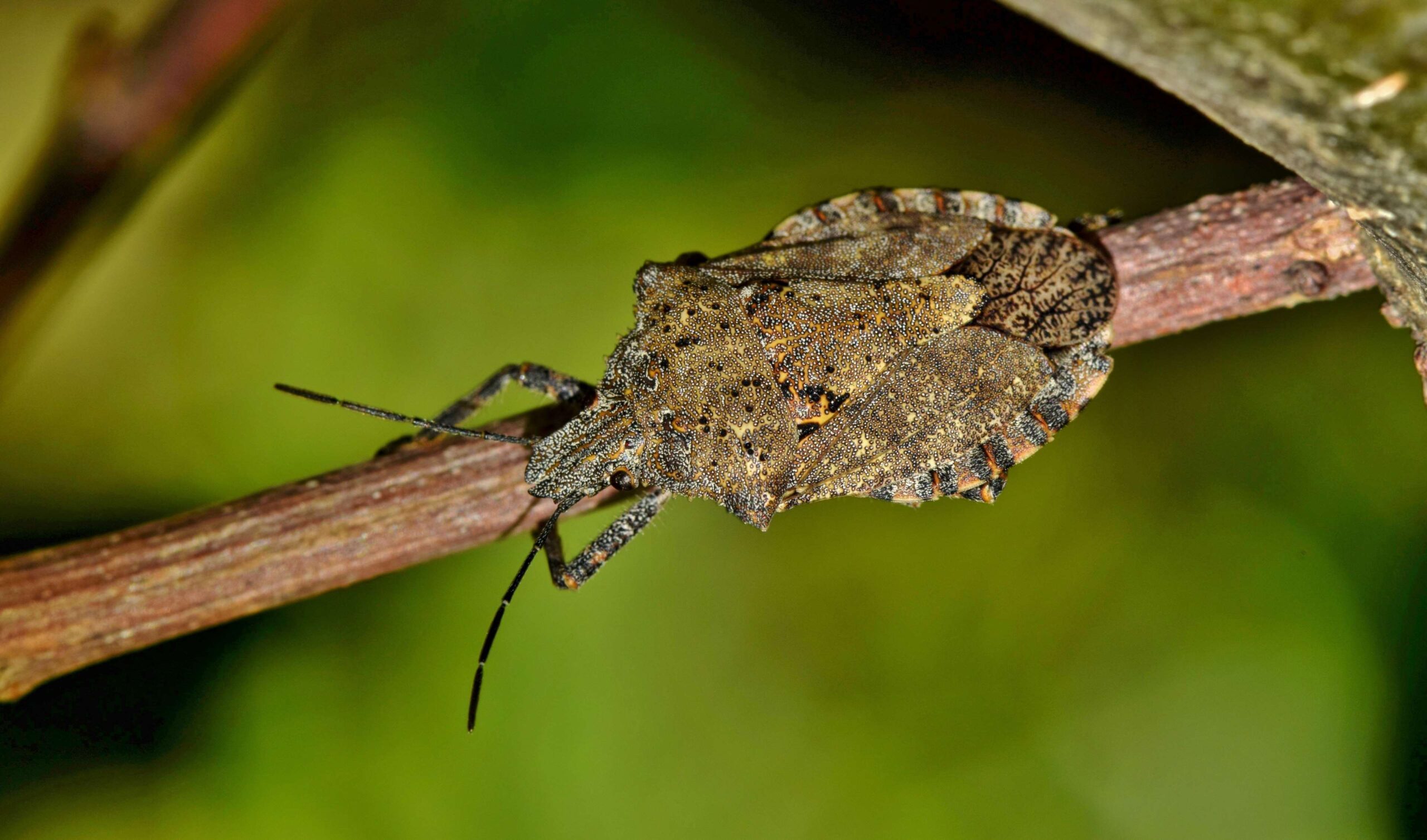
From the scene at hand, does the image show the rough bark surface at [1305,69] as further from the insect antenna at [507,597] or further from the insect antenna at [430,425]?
the insect antenna at [507,597]

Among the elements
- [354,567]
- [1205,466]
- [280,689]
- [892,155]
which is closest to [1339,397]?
[1205,466]

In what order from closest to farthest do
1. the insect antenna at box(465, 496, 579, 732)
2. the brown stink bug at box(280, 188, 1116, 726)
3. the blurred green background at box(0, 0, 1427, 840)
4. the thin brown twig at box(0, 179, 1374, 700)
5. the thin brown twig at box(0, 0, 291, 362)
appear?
1. the thin brown twig at box(0, 179, 1374, 700)
2. the thin brown twig at box(0, 0, 291, 362)
3. the insect antenna at box(465, 496, 579, 732)
4. the brown stink bug at box(280, 188, 1116, 726)
5. the blurred green background at box(0, 0, 1427, 840)

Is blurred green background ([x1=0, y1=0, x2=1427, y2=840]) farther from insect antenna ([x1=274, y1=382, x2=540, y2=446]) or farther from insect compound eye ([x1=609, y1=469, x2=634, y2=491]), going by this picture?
insect antenna ([x1=274, y1=382, x2=540, y2=446])

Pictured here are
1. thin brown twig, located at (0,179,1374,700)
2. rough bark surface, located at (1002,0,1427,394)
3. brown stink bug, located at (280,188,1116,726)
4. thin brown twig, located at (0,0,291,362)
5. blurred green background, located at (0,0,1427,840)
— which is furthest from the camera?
blurred green background, located at (0,0,1427,840)

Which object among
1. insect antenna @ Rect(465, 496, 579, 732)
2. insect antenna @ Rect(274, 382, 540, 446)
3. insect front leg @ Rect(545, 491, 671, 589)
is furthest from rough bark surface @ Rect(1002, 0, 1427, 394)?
insect front leg @ Rect(545, 491, 671, 589)

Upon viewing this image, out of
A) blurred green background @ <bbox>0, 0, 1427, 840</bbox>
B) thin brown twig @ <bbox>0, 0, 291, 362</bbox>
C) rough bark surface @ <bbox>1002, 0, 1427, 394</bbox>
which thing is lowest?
blurred green background @ <bbox>0, 0, 1427, 840</bbox>

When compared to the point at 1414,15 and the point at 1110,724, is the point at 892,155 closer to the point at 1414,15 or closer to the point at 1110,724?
the point at 1110,724
